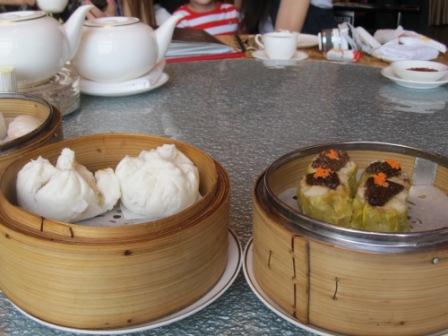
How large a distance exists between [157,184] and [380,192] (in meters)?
0.28

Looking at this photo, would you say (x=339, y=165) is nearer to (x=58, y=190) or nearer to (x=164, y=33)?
(x=58, y=190)

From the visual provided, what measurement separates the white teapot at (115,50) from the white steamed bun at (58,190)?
28.0 inches

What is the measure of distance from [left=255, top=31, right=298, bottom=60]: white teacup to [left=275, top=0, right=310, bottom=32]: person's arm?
3.10 feet

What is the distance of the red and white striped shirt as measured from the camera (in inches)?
114

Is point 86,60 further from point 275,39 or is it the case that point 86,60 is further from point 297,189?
point 297,189

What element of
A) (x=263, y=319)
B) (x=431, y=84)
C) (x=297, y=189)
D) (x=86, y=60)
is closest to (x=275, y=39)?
(x=431, y=84)

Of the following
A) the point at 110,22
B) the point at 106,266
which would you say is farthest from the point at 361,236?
the point at 110,22

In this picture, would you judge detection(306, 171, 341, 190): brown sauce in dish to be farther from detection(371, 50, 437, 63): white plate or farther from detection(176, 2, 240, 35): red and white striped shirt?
detection(176, 2, 240, 35): red and white striped shirt

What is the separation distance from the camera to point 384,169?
0.67 meters

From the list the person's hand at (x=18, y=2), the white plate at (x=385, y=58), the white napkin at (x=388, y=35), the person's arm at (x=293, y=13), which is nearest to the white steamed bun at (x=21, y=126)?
the white plate at (x=385, y=58)

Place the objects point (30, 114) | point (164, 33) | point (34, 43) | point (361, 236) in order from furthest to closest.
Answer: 1. point (164, 33)
2. point (34, 43)
3. point (30, 114)
4. point (361, 236)

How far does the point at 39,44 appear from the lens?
117 centimetres

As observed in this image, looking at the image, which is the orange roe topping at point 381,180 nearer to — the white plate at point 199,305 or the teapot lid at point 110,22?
the white plate at point 199,305

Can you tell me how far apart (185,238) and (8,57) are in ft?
2.60
